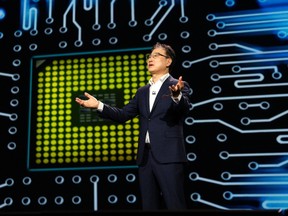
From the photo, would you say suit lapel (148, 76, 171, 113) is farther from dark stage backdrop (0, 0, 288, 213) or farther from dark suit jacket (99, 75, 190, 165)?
dark stage backdrop (0, 0, 288, 213)

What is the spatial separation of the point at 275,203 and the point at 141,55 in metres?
1.50

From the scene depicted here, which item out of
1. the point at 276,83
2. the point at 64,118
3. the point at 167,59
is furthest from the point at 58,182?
the point at 276,83

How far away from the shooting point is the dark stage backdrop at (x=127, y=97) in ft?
9.03

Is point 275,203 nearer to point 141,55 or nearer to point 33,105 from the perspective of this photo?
point 141,55

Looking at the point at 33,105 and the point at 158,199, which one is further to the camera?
the point at 33,105

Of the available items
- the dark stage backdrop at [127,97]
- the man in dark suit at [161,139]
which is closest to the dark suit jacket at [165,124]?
the man in dark suit at [161,139]

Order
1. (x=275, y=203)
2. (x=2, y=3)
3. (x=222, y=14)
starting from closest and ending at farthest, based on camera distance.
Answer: (x=275, y=203), (x=222, y=14), (x=2, y=3)

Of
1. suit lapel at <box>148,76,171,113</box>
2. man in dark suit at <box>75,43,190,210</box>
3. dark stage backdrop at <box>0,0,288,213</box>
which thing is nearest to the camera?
man in dark suit at <box>75,43,190,210</box>

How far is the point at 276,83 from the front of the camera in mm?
2816

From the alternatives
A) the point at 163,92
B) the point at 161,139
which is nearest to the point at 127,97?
the point at 163,92

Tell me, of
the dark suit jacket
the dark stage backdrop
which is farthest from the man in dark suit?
the dark stage backdrop

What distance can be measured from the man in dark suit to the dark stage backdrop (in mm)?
842

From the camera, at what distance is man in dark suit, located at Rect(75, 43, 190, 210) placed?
1.90 metres

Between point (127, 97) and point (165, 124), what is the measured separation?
1.05 m
